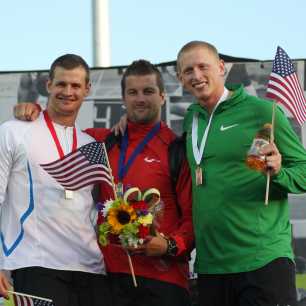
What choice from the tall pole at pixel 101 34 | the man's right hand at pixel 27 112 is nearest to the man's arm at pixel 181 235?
the man's right hand at pixel 27 112

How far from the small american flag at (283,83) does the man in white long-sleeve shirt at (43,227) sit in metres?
1.37

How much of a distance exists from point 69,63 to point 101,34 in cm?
490

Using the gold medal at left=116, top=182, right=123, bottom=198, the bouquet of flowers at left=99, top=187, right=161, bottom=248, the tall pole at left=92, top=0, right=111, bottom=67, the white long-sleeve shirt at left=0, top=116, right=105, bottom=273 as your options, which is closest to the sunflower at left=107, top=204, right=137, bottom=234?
the bouquet of flowers at left=99, top=187, right=161, bottom=248

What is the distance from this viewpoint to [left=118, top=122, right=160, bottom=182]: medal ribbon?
5.27m

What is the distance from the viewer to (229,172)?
15.7 ft

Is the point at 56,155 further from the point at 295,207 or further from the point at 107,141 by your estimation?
the point at 295,207

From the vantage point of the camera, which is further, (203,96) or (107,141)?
(107,141)

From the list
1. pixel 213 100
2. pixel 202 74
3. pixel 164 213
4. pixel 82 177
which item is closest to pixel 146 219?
pixel 164 213

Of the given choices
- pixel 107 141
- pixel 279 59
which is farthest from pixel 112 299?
pixel 279 59

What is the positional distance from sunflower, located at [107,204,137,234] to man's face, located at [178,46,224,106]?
866 mm

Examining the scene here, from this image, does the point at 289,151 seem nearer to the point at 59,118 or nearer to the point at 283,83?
the point at 283,83

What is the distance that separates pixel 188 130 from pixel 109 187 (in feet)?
2.18

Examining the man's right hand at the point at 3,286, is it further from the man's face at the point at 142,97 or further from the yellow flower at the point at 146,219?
the man's face at the point at 142,97

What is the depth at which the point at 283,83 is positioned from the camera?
197 inches
